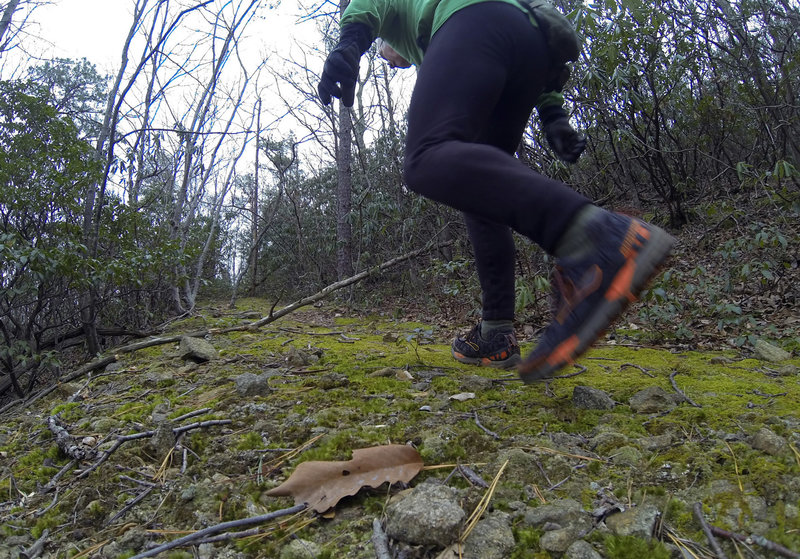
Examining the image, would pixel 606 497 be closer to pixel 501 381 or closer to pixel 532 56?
pixel 501 381

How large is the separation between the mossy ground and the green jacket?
3.78ft

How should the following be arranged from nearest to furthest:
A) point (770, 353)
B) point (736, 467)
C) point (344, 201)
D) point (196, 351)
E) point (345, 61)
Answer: point (736, 467) < point (345, 61) < point (770, 353) < point (196, 351) < point (344, 201)

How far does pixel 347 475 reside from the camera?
95 centimetres

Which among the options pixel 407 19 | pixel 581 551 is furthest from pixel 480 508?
pixel 407 19

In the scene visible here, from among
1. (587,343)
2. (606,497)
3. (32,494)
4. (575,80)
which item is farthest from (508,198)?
(575,80)

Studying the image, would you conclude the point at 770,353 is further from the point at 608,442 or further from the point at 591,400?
the point at 608,442

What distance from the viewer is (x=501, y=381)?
168 cm

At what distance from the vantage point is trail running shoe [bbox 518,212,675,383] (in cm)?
100

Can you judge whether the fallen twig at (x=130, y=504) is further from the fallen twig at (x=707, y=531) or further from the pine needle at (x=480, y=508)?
the fallen twig at (x=707, y=531)

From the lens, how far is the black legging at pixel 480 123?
113cm

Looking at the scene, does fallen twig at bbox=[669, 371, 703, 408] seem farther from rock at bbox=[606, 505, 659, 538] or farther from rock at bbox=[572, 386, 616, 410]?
rock at bbox=[606, 505, 659, 538]

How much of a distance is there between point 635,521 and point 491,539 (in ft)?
0.76

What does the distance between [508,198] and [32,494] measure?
1327mm

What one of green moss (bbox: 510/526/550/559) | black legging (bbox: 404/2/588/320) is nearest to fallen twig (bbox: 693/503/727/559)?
green moss (bbox: 510/526/550/559)
